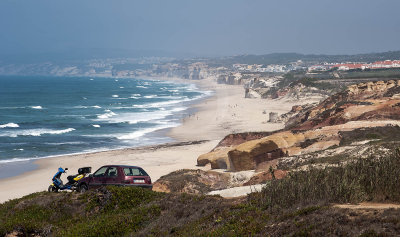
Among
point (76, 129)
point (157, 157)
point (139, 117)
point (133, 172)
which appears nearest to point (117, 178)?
point (133, 172)

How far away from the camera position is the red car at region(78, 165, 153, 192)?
14805 mm

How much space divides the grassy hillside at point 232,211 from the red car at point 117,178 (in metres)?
2.59

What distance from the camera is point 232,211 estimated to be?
924cm

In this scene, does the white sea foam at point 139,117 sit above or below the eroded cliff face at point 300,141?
below

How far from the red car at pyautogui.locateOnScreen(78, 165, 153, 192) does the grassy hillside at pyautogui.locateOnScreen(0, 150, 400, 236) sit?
8.49 feet

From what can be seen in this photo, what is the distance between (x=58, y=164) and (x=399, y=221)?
106 ft

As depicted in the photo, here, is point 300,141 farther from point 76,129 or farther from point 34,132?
point 34,132

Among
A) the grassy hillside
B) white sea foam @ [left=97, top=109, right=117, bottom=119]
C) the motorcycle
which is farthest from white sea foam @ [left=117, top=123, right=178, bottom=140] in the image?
the grassy hillside

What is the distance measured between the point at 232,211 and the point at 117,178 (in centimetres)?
Answer: 668

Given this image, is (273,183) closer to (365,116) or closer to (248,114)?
(365,116)

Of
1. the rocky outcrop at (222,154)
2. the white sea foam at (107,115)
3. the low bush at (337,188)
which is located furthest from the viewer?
the white sea foam at (107,115)

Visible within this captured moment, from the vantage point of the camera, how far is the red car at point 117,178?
14.8 meters

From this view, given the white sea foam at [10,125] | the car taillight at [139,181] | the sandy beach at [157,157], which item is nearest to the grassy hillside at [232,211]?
the car taillight at [139,181]

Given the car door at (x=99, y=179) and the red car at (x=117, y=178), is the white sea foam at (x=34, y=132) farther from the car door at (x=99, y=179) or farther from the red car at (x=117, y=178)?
the car door at (x=99, y=179)
